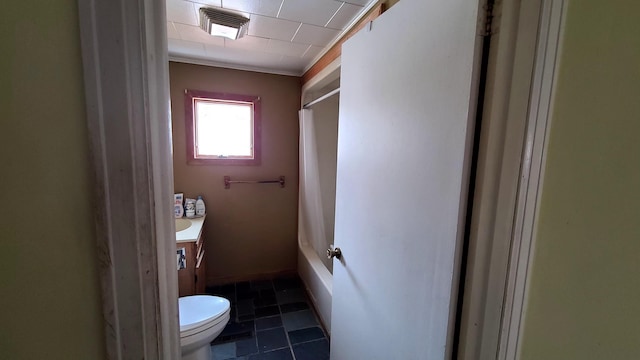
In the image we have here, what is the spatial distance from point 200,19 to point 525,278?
1880 mm

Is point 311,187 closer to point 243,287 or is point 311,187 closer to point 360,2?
point 243,287

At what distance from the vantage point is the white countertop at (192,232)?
179 cm

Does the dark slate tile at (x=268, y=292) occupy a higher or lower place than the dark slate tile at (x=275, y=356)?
higher

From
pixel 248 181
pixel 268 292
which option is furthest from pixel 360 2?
pixel 268 292

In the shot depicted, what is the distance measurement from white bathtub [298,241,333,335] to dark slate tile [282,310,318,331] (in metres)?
0.08

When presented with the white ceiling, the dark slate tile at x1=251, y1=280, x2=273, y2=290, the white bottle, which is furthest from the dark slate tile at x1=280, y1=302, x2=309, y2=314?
the white ceiling

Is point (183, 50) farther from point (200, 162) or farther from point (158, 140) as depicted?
point (158, 140)

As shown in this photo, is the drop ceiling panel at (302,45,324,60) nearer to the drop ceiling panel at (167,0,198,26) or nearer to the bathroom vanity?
the drop ceiling panel at (167,0,198,26)

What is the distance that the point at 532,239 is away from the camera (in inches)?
25.7

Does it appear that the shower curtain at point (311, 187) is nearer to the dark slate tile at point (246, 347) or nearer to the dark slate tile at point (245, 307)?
the dark slate tile at point (245, 307)

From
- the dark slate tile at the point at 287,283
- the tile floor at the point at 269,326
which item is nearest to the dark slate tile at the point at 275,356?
the tile floor at the point at 269,326

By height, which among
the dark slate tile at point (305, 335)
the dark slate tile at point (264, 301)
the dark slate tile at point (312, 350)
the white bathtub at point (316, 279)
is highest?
the white bathtub at point (316, 279)

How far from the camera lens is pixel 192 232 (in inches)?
75.8

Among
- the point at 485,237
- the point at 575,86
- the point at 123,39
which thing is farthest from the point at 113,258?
the point at 575,86
